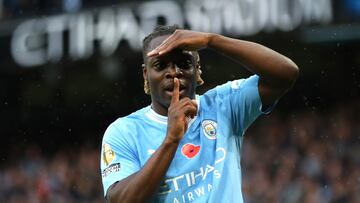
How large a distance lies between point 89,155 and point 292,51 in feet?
10.9

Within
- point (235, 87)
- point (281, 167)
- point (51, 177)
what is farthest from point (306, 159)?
point (235, 87)

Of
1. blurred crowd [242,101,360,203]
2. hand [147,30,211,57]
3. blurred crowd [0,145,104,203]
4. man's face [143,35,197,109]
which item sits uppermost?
hand [147,30,211,57]

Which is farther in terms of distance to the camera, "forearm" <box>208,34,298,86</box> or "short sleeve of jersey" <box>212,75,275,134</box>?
"short sleeve of jersey" <box>212,75,275,134</box>

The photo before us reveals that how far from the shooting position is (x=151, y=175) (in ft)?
9.47

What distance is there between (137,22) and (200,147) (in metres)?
6.71

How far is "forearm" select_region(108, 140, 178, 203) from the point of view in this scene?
9.48ft

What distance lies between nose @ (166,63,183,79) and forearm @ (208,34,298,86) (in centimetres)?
15

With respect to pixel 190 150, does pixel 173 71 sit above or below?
above

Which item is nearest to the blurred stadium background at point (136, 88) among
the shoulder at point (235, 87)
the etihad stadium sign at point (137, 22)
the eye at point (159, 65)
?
the etihad stadium sign at point (137, 22)

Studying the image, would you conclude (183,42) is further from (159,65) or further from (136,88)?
(136,88)

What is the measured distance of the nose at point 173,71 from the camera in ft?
9.95

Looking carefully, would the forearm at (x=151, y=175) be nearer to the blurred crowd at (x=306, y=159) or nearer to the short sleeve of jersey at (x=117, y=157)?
the short sleeve of jersey at (x=117, y=157)

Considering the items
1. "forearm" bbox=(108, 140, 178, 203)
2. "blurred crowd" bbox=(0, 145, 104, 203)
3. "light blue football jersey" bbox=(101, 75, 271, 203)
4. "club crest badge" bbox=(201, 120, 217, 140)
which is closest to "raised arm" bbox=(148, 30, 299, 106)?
"light blue football jersey" bbox=(101, 75, 271, 203)

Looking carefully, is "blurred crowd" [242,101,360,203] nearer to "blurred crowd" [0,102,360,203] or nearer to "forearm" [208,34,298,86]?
"blurred crowd" [0,102,360,203]
